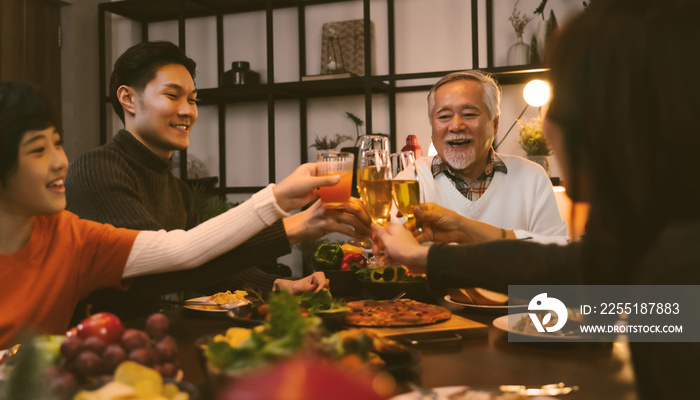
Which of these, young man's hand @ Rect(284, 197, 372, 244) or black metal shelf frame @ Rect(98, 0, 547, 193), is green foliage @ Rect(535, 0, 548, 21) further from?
young man's hand @ Rect(284, 197, 372, 244)

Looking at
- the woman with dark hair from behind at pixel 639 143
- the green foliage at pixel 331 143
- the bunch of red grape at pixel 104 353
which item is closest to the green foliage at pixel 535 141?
the green foliage at pixel 331 143

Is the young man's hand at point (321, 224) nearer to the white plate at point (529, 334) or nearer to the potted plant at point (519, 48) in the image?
the white plate at point (529, 334)

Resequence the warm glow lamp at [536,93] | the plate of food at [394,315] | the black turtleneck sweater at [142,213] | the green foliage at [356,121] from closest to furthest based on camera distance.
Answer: the plate of food at [394,315] → the black turtleneck sweater at [142,213] → the warm glow lamp at [536,93] → the green foliage at [356,121]

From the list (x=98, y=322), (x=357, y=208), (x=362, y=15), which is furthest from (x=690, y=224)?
(x=362, y=15)

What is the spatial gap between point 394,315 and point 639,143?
0.72 metres

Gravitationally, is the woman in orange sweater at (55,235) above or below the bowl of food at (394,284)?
above

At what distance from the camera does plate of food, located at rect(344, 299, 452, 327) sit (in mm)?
1216

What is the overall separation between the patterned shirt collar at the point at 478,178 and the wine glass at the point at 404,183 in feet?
3.88

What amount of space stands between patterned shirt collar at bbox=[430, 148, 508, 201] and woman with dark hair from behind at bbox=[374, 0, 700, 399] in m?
1.89

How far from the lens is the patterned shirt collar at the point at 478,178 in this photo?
2.65 m

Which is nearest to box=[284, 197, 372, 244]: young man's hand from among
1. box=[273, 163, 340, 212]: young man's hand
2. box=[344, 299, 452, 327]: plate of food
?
box=[273, 163, 340, 212]: young man's hand

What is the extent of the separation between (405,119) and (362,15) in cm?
86

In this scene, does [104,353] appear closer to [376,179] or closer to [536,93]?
[376,179]

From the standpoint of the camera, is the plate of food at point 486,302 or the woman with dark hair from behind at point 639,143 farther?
the plate of food at point 486,302
